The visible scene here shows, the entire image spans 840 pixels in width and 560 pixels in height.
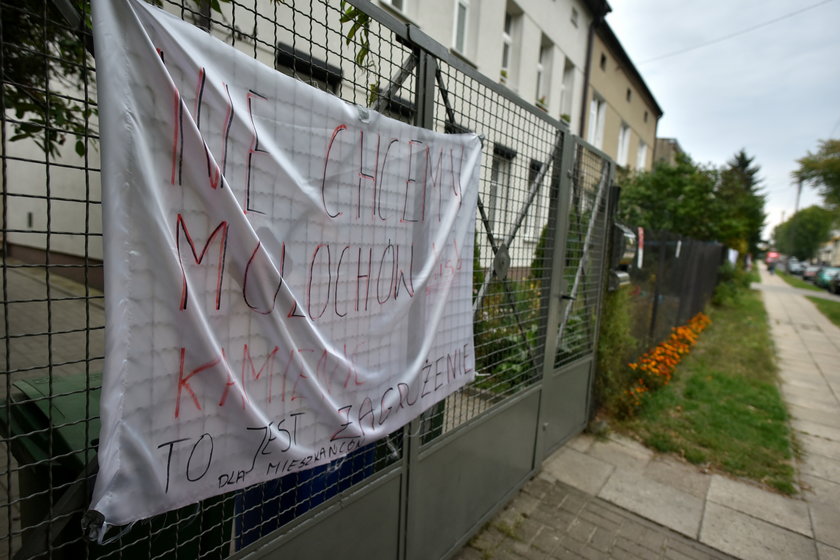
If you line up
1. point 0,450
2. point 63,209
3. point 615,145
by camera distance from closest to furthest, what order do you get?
point 0,450
point 63,209
point 615,145

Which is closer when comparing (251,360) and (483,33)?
(251,360)

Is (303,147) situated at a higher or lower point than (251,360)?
higher

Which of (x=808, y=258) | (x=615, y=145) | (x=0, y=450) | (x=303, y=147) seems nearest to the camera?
(x=303, y=147)

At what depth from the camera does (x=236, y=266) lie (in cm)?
126

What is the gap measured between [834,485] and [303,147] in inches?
181

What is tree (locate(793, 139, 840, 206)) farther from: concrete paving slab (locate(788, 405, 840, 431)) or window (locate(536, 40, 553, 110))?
concrete paving slab (locate(788, 405, 840, 431))

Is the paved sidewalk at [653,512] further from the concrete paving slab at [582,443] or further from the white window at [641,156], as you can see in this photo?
the white window at [641,156]

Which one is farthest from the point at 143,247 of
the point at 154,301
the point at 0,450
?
the point at 0,450

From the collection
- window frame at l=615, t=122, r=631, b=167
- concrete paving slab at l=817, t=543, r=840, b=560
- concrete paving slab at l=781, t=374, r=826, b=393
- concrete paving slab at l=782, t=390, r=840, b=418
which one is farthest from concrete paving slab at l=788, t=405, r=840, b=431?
window frame at l=615, t=122, r=631, b=167

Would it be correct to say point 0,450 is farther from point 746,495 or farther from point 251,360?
point 746,495

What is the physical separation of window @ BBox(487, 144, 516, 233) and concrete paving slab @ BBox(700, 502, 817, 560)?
2320 mm

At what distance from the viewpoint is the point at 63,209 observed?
20.5ft

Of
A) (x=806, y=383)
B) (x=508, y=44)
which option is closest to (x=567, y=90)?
(x=508, y=44)

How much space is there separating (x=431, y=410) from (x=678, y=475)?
2.54 meters
